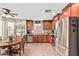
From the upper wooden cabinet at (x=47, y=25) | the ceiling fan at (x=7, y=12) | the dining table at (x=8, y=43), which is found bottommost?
the dining table at (x=8, y=43)

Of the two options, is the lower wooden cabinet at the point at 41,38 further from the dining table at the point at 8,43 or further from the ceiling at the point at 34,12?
the dining table at the point at 8,43

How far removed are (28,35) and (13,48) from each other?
4.20 ft

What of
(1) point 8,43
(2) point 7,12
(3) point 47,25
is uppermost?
(2) point 7,12

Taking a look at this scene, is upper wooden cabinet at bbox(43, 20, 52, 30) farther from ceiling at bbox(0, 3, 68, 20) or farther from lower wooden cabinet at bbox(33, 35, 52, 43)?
lower wooden cabinet at bbox(33, 35, 52, 43)

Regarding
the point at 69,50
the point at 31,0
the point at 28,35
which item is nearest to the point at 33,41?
the point at 28,35

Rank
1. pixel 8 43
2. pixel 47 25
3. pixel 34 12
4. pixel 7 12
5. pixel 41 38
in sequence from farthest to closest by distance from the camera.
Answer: pixel 41 38 → pixel 47 25 → pixel 34 12 → pixel 7 12 → pixel 8 43

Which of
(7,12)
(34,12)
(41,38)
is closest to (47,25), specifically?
(41,38)

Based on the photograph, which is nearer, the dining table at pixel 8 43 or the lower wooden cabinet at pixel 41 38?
the dining table at pixel 8 43

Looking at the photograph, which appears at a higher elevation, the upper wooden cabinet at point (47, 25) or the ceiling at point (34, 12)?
the ceiling at point (34, 12)

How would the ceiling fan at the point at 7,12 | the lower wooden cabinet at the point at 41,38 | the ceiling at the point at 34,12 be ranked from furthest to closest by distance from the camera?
1. the lower wooden cabinet at the point at 41,38
2. the ceiling at the point at 34,12
3. the ceiling fan at the point at 7,12

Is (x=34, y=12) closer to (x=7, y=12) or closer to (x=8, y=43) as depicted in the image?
(x=7, y=12)

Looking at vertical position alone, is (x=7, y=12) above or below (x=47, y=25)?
above

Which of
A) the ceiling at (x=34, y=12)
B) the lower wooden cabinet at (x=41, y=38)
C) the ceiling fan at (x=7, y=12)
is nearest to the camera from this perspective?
the ceiling fan at (x=7, y=12)

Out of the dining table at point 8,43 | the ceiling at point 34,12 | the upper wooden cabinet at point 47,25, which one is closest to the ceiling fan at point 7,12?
the ceiling at point 34,12
